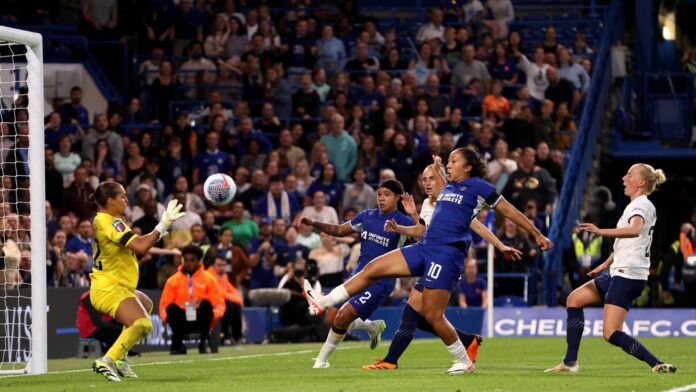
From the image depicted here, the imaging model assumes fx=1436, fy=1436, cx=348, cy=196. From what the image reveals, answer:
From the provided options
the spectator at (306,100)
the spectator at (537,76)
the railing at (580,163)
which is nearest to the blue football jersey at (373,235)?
the railing at (580,163)

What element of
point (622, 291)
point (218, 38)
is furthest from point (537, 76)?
point (622, 291)

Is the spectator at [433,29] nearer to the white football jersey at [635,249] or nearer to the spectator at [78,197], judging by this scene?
the spectator at [78,197]

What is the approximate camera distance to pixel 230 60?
30.0m

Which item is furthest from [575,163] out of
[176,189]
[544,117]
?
[176,189]

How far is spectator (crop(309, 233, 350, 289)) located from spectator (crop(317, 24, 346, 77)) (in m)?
6.21

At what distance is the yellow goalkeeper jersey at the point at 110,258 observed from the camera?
12977 millimetres

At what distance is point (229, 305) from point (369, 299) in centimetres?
836

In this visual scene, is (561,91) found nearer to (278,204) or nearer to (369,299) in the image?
(278,204)

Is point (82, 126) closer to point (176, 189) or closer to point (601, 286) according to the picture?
point (176, 189)

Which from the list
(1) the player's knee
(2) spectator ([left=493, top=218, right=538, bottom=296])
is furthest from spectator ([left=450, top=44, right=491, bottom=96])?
(1) the player's knee

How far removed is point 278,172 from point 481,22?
23.0 ft

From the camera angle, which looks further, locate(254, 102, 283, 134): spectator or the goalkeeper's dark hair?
locate(254, 102, 283, 134): spectator

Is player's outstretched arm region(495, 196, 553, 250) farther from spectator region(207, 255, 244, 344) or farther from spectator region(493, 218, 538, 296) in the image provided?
spectator region(493, 218, 538, 296)

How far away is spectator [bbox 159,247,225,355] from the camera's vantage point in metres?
21.0
